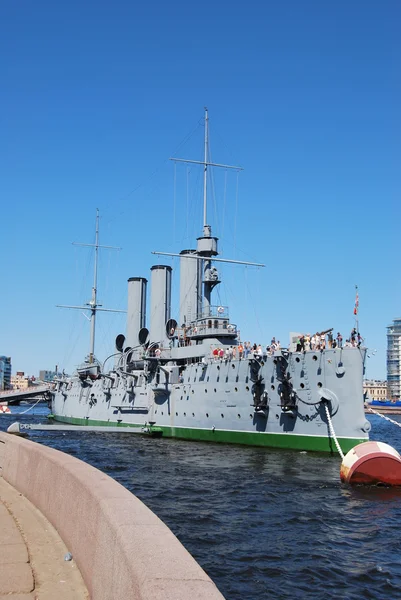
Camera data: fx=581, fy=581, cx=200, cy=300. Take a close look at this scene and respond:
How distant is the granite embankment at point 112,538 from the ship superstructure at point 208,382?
1991cm

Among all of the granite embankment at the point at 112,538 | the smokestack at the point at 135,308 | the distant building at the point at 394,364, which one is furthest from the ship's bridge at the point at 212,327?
the distant building at the point at 394,364

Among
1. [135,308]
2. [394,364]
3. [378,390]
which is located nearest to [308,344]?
[135,308]

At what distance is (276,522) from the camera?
40.9ft

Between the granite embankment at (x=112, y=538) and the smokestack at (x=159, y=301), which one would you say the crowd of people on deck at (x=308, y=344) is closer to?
the smokestack at (x=159, y=301)

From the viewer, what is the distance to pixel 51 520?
607cm

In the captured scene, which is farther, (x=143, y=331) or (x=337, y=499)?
(x=143, y=331)

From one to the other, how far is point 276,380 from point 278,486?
1037 centimetres

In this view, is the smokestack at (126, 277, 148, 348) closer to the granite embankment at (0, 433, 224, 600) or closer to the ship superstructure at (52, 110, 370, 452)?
the ship superstructure at (52, 110, 370, 452)

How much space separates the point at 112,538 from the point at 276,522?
31.1ft

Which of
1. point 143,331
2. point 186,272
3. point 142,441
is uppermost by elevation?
point 186,272

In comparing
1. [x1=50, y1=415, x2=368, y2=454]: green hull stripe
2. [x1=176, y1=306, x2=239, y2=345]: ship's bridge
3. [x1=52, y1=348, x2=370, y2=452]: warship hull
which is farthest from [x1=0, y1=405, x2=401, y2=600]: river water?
[x1=176, y1=306, x2=239, y2=345]: ship's bridge

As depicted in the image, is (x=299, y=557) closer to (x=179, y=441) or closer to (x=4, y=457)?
(x=4, y=457)

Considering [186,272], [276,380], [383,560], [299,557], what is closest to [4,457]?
[299,557]

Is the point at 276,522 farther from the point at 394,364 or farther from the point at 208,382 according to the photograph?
the point at 394,364
